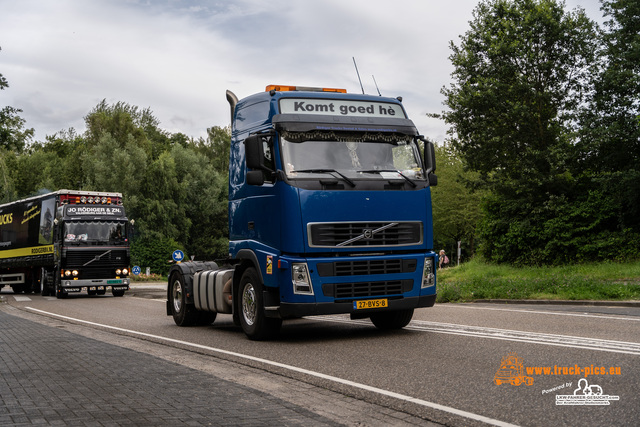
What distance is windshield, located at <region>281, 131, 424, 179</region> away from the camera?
10188mm

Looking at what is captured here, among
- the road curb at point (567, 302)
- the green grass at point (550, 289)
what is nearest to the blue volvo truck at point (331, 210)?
the road curb at point (567, 302)

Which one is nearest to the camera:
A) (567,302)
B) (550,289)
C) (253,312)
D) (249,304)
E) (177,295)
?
(253,312)

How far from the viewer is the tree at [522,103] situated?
33.4 m

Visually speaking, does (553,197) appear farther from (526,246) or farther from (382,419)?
(382,419)

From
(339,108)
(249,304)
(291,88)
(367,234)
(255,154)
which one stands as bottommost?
(249,304)

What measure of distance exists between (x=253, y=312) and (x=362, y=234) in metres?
2.14

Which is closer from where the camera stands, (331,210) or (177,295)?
(331,210)

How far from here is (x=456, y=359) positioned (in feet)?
26.8

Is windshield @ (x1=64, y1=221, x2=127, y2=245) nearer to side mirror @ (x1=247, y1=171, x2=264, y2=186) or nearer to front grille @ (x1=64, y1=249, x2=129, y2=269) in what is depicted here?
front grille @ (x1=64, y1=249, x2=129, y2=269)

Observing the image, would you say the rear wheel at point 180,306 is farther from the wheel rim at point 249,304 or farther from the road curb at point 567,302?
the road curb at point 567,302

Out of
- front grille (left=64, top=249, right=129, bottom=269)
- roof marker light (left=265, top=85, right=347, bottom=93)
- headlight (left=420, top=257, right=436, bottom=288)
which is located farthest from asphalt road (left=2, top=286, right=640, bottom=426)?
front grille (left=64, top=249, right=129, bottom=269)

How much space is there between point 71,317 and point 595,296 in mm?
12699

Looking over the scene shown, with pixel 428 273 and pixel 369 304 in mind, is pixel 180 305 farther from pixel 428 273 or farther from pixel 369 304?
pixel 428 273

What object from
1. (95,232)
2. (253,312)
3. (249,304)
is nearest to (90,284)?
(95,232)
